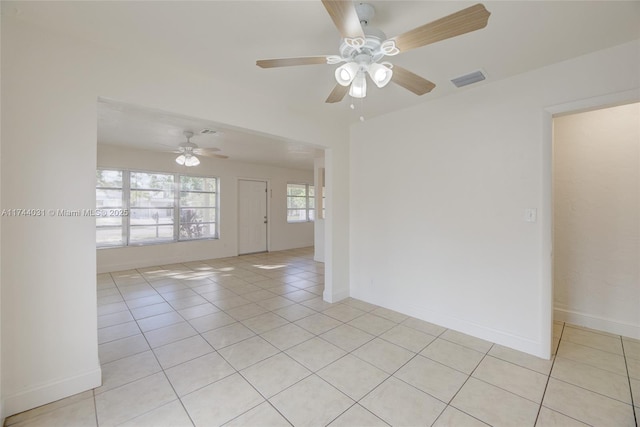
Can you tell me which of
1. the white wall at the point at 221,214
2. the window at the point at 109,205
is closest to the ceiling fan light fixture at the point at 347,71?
the white wall at the point at 221,214

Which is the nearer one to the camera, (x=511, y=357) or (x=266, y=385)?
(x=266, y=385)

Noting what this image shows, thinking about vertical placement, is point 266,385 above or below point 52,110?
below

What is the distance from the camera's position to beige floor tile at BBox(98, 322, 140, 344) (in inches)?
110

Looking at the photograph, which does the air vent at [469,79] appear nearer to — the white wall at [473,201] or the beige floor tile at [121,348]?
the white wall at [473,201]

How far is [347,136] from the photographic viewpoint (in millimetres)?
3986

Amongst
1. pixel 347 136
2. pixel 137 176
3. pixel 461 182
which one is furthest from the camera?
pixel 137 176

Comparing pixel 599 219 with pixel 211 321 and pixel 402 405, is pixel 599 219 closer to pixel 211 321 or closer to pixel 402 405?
pixel 402 405

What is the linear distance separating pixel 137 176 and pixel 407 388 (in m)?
6.46

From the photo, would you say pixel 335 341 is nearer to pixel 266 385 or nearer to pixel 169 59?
pixel 266 385

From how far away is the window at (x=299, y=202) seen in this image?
28.7ft

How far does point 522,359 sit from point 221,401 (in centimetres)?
254

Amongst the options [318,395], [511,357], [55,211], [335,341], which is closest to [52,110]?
A: [55,211]

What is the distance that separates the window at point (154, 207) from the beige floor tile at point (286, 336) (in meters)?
4.41

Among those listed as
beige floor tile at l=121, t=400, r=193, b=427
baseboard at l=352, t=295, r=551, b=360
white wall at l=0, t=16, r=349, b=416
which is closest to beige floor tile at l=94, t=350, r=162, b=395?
white wall at l=0, t=16, r=349, b=416
